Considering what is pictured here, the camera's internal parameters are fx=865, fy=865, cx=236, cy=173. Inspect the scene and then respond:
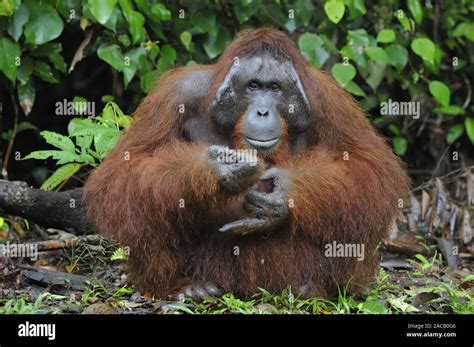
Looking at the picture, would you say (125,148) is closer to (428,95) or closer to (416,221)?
(416,221)

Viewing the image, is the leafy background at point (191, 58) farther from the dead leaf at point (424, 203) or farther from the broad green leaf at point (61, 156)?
the dead leaf at point (424, 203)

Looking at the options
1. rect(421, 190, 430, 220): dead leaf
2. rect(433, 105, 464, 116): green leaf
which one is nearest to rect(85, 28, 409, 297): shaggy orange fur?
rect(421, 190, 430, 220): dead leaf

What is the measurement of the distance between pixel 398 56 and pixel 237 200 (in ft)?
10.3

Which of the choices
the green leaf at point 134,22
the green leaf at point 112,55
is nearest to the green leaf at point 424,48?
the green leaf at point 134,22

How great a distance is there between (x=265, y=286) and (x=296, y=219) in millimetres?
440

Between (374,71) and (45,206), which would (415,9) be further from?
(45,206)

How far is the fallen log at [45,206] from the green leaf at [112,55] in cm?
102

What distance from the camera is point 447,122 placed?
8.41 metres

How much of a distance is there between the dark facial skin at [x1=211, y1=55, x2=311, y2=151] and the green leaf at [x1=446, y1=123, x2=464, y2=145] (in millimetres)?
3722

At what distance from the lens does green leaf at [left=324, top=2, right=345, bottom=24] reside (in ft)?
21.6

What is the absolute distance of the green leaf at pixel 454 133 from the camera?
26.7 ft

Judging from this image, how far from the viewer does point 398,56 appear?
7.28 meters

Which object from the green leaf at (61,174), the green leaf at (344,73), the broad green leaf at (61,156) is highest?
the green leaf at (344,73)

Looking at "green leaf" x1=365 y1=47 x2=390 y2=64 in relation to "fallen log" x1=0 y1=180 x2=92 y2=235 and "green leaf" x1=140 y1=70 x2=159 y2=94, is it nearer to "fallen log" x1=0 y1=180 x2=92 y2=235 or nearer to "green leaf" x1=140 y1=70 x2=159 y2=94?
"green leaf" x1=140 y1=70 x2=159 y2=94
